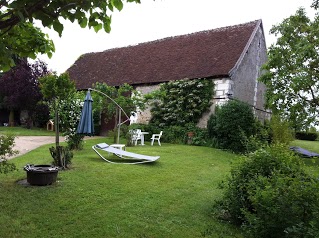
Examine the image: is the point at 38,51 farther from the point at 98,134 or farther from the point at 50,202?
the point at 98,134

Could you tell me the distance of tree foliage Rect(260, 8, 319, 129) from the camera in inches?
468

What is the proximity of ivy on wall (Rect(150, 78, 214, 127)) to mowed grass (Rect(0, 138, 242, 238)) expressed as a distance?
7.26 m

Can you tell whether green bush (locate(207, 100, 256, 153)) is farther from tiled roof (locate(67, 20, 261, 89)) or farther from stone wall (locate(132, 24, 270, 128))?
tiled roof (locate(67, 20, 261, 89))

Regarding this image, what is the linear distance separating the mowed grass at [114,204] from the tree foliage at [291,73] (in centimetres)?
699

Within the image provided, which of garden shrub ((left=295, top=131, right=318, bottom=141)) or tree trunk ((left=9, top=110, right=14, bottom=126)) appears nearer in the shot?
tree trunk ((left=9, top=110, right=14, bottom=126))

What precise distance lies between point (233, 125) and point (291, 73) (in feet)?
11.2

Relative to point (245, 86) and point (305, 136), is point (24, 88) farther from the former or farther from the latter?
point (305, 136)

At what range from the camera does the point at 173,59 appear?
17.4m

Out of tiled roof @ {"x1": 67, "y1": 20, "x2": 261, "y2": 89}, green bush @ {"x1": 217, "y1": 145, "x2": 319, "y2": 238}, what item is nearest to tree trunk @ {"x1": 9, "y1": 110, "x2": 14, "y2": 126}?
tiled roof @ {"x1": 67, "y1": 20, "x2": 261, "y2": 89}

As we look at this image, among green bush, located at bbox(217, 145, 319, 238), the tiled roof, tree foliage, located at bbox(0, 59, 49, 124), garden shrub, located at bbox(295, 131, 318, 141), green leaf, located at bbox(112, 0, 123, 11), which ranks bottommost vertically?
green bush, located at bbox(217, 145, 319, 238)

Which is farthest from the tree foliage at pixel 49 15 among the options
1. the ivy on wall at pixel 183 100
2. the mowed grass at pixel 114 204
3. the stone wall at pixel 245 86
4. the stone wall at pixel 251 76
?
the stone wall at pixel 251 76

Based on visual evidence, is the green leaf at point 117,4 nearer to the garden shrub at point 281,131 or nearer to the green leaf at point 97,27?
the green leaf at point 97,27

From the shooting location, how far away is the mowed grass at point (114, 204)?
3762mm

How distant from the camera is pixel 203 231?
386 centimetres
